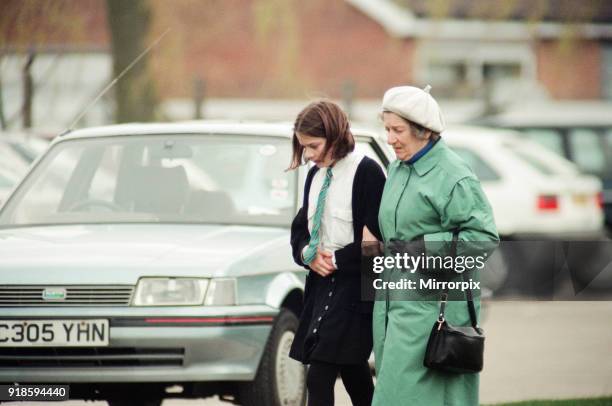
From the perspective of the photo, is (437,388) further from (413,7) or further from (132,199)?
(413,7)

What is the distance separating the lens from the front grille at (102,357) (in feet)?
21.3

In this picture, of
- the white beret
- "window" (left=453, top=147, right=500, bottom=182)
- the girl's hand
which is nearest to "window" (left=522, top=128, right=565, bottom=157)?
"window" (left=453, top=147, right=500, bottom=182)

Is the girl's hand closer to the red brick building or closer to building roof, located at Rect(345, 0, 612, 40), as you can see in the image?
the red brick building

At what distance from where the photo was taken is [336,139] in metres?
5.75

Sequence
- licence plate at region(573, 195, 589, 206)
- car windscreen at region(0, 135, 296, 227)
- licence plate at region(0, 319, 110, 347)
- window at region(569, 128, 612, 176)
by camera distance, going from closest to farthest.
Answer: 1. licence plate at region(0, 319, 110, 347)
2. car windscreen at region(0, 135, 296, 227)
3. licence plate at region(573, 195, 589, 206)
4. window at region(569, 128, 612, 176)

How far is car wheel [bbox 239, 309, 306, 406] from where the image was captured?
266 inches

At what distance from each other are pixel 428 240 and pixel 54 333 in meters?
2.14

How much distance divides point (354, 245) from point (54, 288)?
5.31ft

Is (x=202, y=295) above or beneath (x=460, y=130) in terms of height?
beneath

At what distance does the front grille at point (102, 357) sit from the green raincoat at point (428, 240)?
4.95 feet

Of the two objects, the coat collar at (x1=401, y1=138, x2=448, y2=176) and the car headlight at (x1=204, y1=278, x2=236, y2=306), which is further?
the car headlight at (x1=204, y1=278, x2=236, y2=306)

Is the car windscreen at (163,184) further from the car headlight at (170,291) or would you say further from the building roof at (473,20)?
the building roof at (473,20)

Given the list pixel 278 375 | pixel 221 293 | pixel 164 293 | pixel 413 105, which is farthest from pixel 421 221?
pixel 278 375

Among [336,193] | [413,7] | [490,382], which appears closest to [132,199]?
[336,193]
